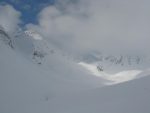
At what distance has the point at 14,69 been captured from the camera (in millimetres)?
51219

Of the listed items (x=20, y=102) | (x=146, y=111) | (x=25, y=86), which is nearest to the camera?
(x=146, y=111)

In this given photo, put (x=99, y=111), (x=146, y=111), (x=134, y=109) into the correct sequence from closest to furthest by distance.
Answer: (x=146, y=111) → (x=134, y=109) → (x=99, y=111)

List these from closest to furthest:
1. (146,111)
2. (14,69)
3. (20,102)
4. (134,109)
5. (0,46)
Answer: (146,111)
(134,109)
(20,102)
(14,69)
(0,46)

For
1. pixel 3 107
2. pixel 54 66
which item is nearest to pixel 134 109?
pixel 3 107

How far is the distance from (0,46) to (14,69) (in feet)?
45.8

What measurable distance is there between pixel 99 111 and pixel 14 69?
4272 cm

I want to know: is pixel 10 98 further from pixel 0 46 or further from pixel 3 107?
pixel 0 46

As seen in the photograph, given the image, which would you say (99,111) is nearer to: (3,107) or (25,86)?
(3,107)

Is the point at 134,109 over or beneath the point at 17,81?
beneath

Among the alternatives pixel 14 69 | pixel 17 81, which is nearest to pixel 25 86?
pixel 17 81

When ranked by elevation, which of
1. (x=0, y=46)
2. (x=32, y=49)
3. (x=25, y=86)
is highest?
(x=32, y=49)

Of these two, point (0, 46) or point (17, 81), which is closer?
point (17, 81)

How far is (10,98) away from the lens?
33406 mm

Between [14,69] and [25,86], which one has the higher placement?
[14,69]
